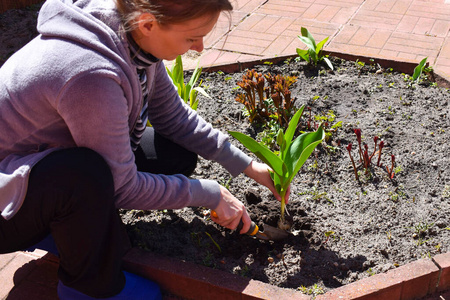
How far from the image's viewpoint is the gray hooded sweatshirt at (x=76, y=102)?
5.43ft

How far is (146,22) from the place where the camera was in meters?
1.69

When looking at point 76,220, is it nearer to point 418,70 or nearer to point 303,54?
point 303,54

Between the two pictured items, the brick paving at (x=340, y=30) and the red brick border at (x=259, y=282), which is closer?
the red brick border at (x=259, y=282)

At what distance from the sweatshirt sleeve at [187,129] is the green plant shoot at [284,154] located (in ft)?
0.53

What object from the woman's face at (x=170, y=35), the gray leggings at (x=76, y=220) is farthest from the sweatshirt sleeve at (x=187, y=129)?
the gray leggings at (x=76, y=220)

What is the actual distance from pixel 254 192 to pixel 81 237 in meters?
0.94

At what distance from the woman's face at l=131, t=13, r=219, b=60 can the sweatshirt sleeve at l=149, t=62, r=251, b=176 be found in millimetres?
458

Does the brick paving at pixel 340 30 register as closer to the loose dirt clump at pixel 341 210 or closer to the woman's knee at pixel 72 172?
the loose dirt clump at pixel 341 210

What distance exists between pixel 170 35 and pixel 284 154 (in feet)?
2.49

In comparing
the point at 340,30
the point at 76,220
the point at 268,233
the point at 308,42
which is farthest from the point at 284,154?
the point at 340,30

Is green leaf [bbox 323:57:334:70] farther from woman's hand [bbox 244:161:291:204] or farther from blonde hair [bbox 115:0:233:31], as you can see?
blonde hair [bbox 115:0:233:31]

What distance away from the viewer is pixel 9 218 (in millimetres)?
1776

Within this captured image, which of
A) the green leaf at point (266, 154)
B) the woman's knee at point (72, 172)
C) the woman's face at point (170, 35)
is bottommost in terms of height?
the green leaf at point (266, 154)

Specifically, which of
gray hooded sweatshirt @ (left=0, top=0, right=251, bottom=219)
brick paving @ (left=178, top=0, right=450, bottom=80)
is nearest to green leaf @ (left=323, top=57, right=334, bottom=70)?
brick paving @ (left=178, top=0, right=450, bottom=80)
